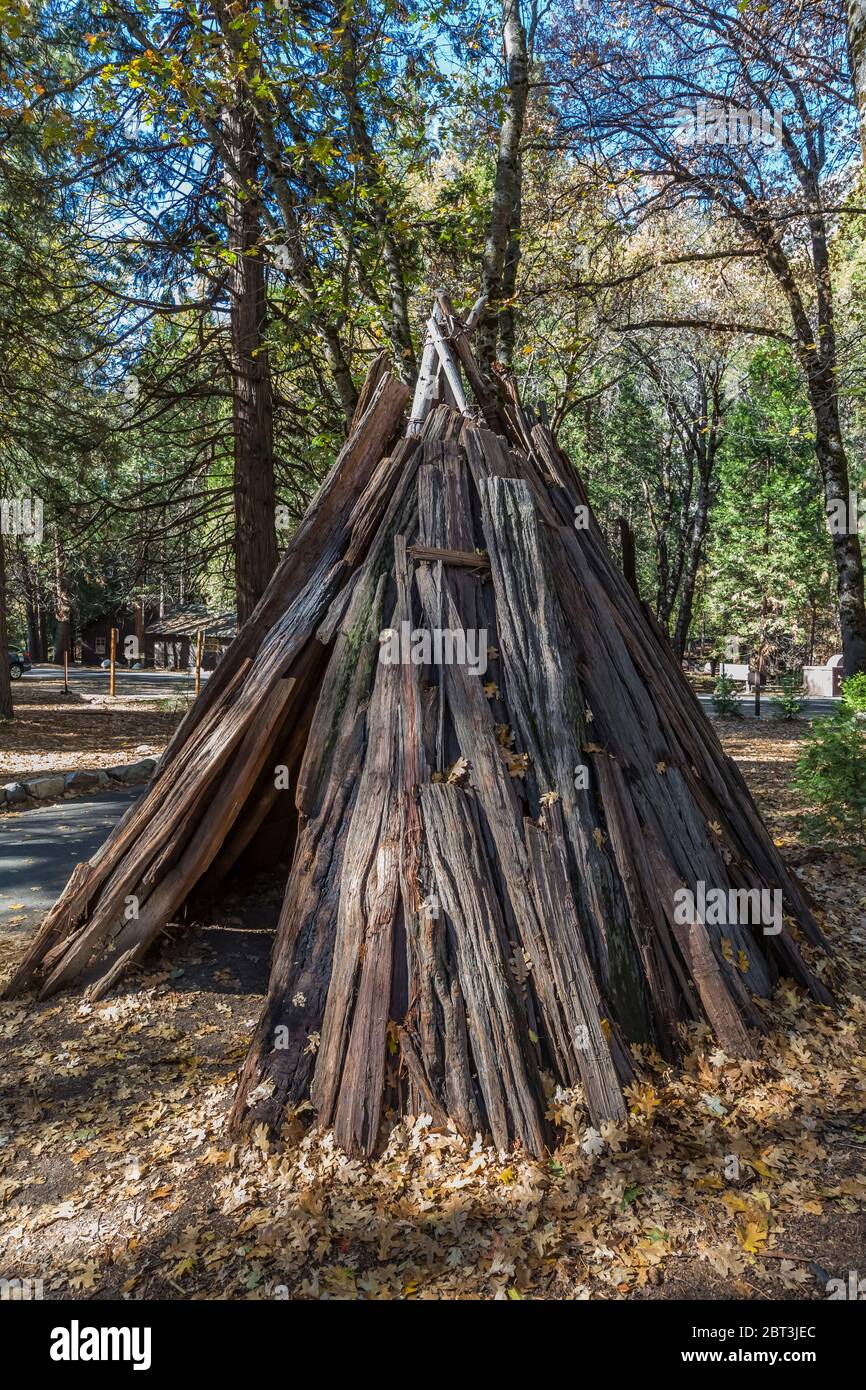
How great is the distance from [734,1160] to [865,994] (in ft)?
5.71

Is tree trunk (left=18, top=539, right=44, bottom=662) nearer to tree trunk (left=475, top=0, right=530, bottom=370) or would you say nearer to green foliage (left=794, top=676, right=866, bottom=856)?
tree trunk (left=475, top=0, right=530, bottom=370)

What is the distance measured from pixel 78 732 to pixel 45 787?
5.45 metres

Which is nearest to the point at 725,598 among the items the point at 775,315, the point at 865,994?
the point at 775,315

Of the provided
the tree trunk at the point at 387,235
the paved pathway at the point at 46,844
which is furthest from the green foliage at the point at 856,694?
the paved pathway at the point at 46,844

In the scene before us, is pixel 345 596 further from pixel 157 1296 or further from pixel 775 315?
pixel 775 315

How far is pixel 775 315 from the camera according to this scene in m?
14.0

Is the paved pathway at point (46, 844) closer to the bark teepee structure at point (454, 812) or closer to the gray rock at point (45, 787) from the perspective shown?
the gray rock at point (45, 787)

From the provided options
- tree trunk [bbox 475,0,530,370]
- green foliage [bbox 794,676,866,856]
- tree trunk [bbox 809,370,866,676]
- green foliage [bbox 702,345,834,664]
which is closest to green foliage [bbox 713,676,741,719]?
tree trunk [bbox 809,370,866,676]

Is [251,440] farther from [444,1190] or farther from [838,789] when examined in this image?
[444,1190]

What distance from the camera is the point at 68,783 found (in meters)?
9.60

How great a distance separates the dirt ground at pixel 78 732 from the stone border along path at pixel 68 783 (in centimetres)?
62
